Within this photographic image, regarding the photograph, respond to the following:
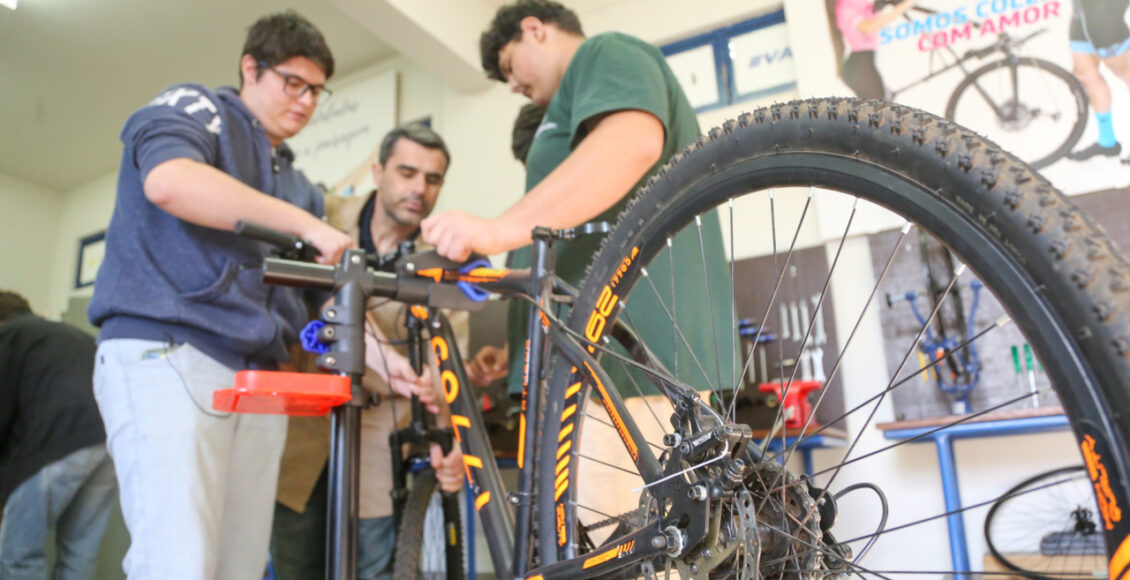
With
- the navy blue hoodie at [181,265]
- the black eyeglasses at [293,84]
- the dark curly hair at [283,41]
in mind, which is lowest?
the navy blue hoodie at [181,265]

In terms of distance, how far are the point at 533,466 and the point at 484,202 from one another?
2.64m

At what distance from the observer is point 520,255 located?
140cm

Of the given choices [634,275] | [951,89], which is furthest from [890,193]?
[951,89]

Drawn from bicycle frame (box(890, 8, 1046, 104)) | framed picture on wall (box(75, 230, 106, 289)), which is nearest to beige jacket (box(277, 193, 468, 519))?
bicycle frame (box(890, 8, 1046, 104))

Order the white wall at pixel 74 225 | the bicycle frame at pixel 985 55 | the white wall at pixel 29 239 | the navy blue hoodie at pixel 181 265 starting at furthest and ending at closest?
1. the white wall at pixel 74 225
2. the white wall at pixel 29 239
3. the bicycle frame at pixel 985 55
4. the navy blue hoodie at pixel 181 265

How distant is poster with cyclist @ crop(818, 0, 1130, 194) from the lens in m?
2.32

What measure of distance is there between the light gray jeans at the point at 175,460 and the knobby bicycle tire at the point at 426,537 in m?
0.39

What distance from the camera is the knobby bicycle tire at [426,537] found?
163 centimetres

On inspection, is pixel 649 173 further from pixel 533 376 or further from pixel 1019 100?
pixel 1019 100

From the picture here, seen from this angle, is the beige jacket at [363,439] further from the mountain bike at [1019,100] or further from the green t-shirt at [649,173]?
the mountain bike at [1019,100]

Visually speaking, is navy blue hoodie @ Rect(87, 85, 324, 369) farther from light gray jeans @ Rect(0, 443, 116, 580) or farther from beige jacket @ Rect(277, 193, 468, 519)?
light gray jeans @ Rect(0, 443, 116, 580)

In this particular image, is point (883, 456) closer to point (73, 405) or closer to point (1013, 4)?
point (1013, 4)

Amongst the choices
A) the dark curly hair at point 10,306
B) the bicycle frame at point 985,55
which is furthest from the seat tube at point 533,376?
the dark curly hair at point 10,306

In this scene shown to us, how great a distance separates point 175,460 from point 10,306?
2413 millimetres
